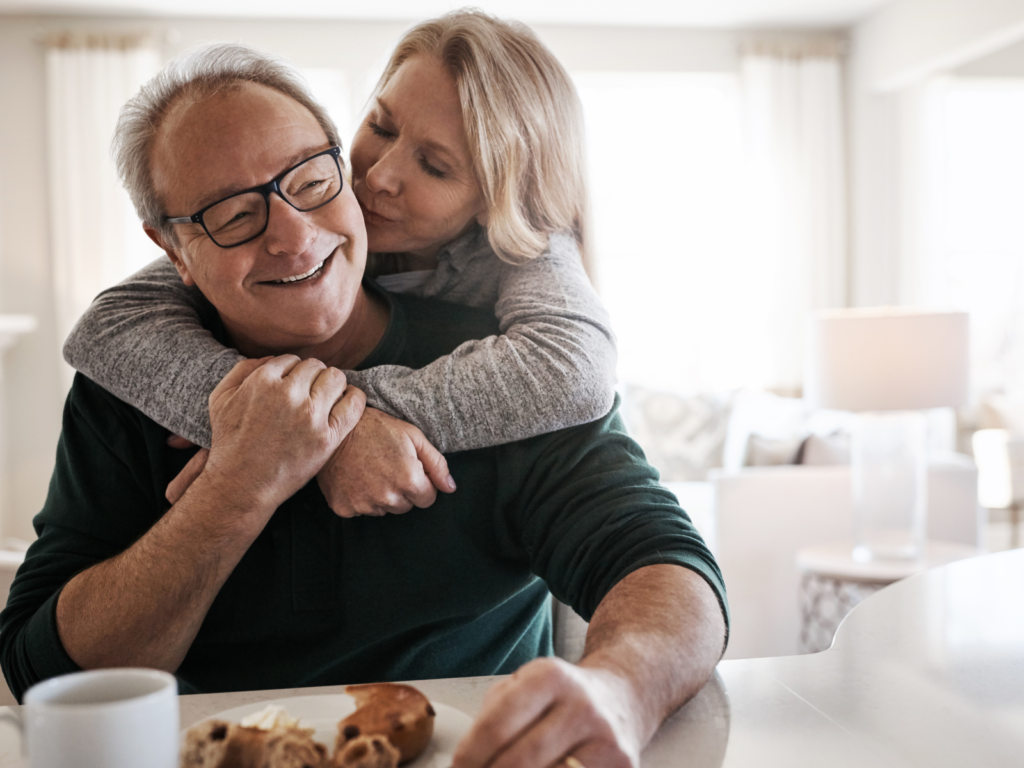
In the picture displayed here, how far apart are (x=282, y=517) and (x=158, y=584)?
19 cm

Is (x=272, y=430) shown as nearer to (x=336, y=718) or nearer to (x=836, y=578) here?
(x=336, y=718)

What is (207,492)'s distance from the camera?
98cm

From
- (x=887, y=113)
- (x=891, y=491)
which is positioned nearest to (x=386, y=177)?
(x=891, y=491)

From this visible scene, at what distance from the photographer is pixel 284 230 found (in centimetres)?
110

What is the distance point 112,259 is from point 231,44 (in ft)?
15.8

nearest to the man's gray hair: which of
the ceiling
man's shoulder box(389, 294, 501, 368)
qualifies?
man's shoulder box(389, 294, 501, 368)

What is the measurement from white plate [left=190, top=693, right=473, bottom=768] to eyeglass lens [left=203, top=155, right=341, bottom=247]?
578mm

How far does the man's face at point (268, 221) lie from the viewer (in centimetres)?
109

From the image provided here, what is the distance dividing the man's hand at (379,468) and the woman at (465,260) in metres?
0.02

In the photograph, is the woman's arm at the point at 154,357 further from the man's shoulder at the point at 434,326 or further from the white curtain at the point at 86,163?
the white curtain at the point at 86,163

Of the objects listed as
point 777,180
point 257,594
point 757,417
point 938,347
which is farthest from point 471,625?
point 777,180

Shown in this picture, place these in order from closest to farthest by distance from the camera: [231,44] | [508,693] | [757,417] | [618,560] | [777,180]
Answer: [508,693], [618,560], [231,44], [757,417], [777,180]

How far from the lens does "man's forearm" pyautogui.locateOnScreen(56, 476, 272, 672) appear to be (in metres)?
0.97

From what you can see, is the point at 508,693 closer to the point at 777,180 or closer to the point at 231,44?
the point at 231,44
